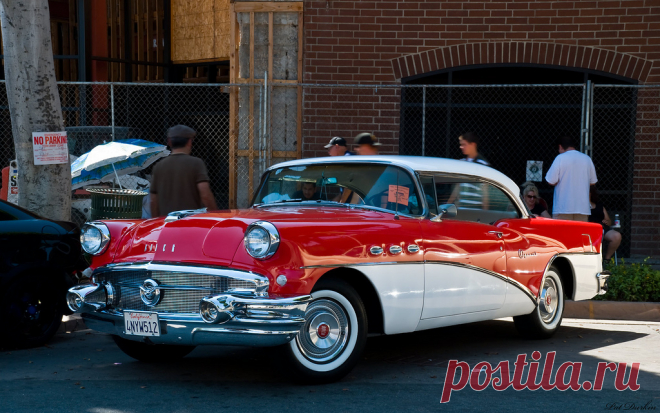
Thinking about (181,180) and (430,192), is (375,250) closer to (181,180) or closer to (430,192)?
(430,192)

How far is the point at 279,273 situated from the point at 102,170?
7.00m

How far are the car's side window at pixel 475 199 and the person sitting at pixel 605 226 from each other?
3661mm

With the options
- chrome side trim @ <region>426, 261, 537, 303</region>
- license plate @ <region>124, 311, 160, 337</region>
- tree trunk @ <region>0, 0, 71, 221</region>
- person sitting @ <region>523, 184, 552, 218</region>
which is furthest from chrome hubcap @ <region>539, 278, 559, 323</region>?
tree trunk @ <region>0, 0, 71, 221</region>

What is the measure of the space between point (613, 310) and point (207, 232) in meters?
5.14

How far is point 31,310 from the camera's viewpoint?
6898 mm

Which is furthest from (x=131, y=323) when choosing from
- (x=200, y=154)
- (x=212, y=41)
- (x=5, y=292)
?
(x=212, y=41)

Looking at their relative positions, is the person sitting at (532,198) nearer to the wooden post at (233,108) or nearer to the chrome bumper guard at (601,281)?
the chrome bumper guard at (601,281)

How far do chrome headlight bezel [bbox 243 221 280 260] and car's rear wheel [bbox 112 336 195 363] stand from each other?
1369 millimetres

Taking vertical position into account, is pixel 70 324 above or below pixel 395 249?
below

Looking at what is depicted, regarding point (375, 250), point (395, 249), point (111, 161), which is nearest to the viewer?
point (375, 250)

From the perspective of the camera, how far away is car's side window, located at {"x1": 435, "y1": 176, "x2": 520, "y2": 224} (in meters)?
6.54

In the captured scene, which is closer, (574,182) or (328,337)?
(328,337)

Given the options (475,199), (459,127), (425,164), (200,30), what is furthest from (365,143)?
(200,30)

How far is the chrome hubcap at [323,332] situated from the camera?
17.3 ft
